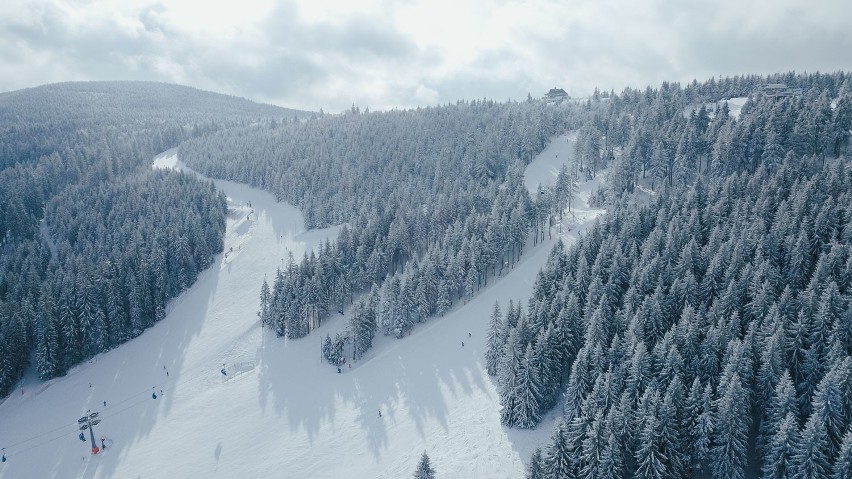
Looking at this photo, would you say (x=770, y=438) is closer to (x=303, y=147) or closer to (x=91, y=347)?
(x=91, y=347)

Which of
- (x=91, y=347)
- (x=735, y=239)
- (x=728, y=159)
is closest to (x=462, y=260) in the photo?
(x=735, y=239)

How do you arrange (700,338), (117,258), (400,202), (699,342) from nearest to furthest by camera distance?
(699,342)
(700,338)
(117,258)
(400,202)

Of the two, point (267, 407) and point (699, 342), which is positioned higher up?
point (699, 342)

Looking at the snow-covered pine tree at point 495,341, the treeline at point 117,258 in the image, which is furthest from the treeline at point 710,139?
the treeline at point 117,258

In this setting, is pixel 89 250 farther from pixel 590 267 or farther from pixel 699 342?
pixel 699 342

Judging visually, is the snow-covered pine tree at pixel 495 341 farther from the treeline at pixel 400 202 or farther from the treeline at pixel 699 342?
the treeline at pixel 400 202

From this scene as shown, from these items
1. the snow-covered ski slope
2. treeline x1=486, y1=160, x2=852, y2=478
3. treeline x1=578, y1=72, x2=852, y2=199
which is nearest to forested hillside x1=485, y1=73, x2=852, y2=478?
treeline x1=486, y1=160, x2=852, y2=478

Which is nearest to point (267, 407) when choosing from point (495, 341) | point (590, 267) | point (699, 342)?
point (495, 341)
